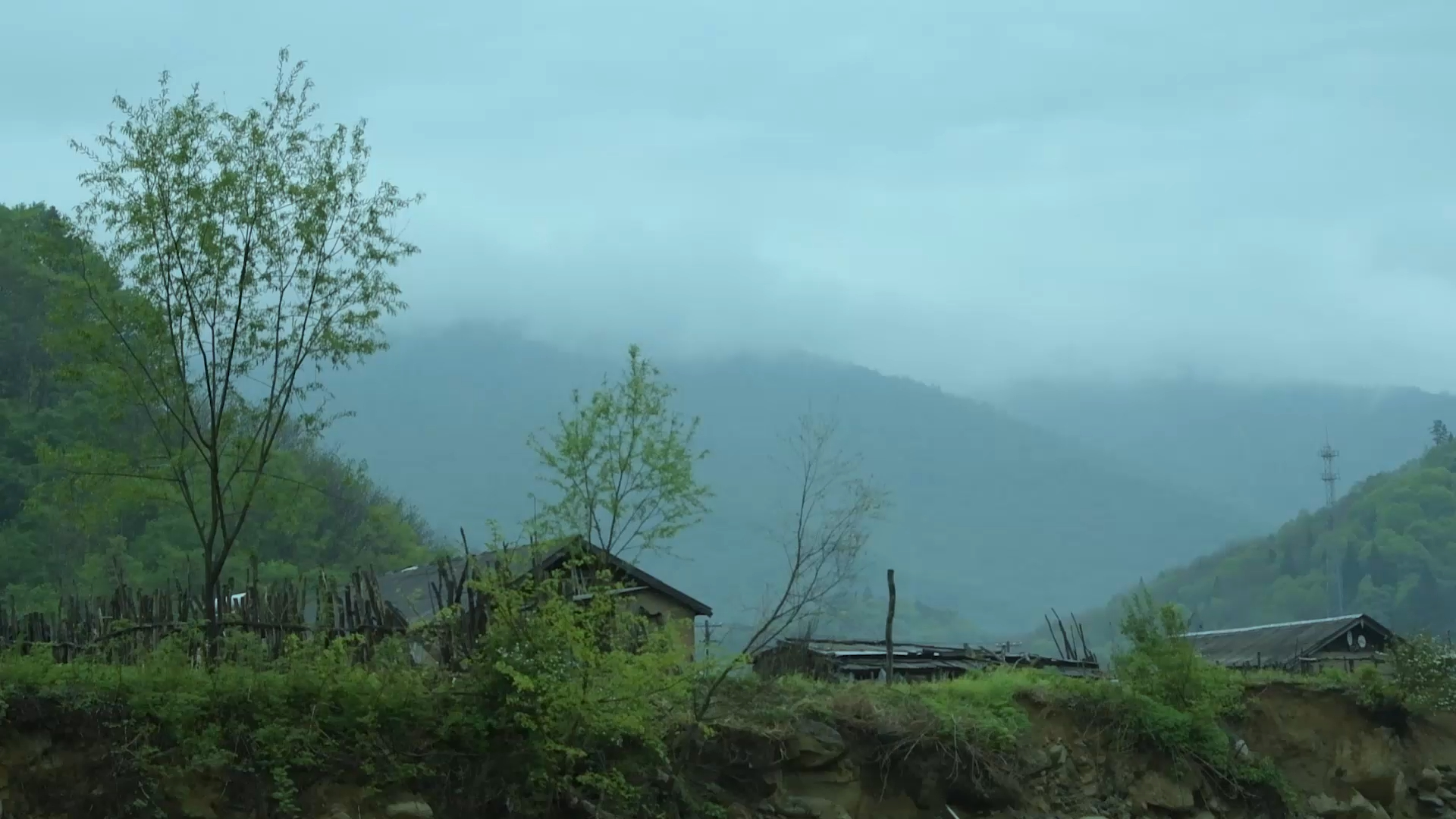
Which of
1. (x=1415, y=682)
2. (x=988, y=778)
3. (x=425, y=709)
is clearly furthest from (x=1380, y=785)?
(x=425, y=709)

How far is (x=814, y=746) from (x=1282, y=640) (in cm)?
2371

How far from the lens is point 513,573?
16469 millimetres

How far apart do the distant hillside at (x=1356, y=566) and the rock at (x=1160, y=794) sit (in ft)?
179

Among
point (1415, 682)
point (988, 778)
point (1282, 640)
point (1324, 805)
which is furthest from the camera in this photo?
point (1282, 640)

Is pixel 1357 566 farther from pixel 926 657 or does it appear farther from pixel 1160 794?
pixel 1160 794

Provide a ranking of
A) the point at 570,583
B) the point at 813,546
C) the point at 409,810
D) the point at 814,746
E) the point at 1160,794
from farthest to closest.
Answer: the point at 1160,794, the point at 814,746, the point at 813,546, the point at 570,583, the point at 409,810

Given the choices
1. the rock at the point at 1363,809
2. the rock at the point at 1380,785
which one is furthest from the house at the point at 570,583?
the rock at the point at 1380,785

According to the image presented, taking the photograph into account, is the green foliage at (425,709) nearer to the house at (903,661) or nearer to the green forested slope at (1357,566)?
the house at (903,661)

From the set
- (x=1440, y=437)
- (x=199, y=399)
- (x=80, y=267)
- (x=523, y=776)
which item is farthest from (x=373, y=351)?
(x=1440, y=437)

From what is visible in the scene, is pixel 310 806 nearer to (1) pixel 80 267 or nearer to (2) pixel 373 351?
(2) pixel 373 351

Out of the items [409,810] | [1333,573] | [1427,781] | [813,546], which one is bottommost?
[1427,781]

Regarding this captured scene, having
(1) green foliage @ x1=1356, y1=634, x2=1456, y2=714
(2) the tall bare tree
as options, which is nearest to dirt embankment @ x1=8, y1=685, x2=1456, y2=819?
(1) green foliage @ x1=1356, y1=634, x2=1456, y2=714

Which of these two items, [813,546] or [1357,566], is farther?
[1357,566]

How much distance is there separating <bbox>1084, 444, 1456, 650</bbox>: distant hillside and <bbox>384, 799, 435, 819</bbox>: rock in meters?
65.1
